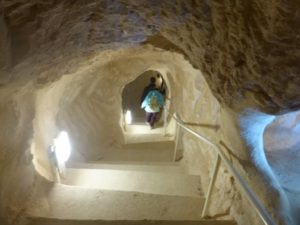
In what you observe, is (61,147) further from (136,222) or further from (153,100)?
(153,100)

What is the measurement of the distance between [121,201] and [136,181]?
80 centimetres

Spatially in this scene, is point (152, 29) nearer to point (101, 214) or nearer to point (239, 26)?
point (239, 26)

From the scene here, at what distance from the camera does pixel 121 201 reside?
115 inches

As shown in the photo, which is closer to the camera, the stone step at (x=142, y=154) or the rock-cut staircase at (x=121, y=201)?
the rock-cut staircase at (x=121, y=201)

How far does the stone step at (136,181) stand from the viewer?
138 inches

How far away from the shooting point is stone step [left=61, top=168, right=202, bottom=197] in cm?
351

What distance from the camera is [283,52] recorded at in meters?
1.38

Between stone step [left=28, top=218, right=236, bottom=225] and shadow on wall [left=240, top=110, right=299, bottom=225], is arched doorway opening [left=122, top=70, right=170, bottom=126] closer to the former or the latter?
stone step [left=28, top=218, right=236, bottom=225]

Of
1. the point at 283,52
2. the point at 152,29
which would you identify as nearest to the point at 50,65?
the point at 152,29

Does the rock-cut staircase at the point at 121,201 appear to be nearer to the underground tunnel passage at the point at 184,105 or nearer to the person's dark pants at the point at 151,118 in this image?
the underground tunnel passage at the point at 184,105

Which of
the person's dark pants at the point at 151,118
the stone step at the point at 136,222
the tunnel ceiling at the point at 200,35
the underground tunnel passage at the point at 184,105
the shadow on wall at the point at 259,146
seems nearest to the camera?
the tunnel ceiling at the point at 200,35

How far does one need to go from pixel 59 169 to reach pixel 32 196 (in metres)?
0.72

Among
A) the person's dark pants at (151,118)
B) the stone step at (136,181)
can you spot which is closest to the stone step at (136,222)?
the stone step at (136,181)

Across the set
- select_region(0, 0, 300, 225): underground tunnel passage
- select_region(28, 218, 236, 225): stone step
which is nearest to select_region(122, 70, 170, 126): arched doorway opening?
select_region(0, 0, 300, 225): underground tunnel passage
